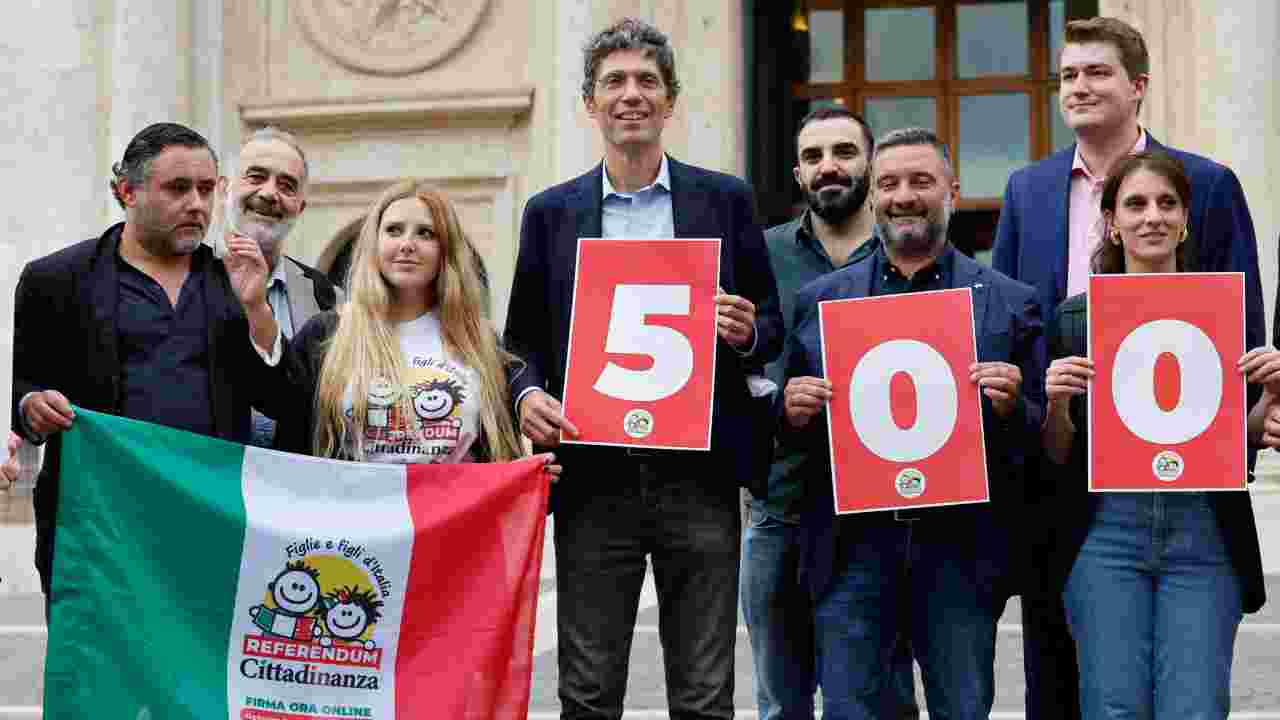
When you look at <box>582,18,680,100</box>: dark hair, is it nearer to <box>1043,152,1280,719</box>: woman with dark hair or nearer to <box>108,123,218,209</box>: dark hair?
<box>108,123,218,209</box>: dark hair

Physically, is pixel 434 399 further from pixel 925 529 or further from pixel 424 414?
pixel 925 529

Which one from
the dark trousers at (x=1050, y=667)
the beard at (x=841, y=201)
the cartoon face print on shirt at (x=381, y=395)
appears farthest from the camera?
the beard at (x=841, y=201)

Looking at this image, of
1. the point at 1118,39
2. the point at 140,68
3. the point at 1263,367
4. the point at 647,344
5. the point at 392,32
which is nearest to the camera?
the point at 1263,367

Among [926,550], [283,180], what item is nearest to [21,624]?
[283,180]

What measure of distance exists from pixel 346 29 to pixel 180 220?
14.8m

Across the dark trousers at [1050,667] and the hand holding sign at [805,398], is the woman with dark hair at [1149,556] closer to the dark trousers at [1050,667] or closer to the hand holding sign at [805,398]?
the dark trousers at [1050,667]

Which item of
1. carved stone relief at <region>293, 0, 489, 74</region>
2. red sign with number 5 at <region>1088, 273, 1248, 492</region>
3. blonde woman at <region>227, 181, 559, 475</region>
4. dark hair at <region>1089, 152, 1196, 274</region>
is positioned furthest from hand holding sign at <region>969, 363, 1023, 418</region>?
carved stone relief at <region>293, 0, 489, 74</region>

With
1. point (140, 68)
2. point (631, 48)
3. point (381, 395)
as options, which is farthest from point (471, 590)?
point (140, 68)

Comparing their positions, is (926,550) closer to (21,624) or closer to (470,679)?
(470,679)

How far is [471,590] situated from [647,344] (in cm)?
88

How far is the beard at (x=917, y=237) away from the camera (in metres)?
5.40

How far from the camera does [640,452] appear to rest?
5.38 meters

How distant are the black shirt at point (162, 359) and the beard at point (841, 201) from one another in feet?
7.30

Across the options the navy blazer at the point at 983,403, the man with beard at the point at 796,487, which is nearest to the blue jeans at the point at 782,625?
the man with beard at the point at 796,487
